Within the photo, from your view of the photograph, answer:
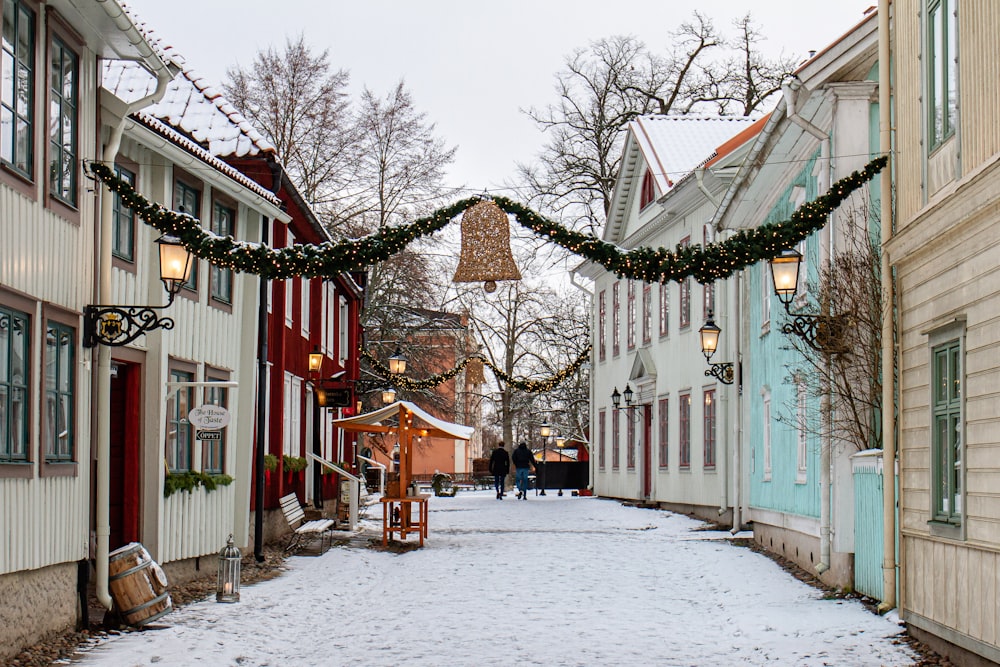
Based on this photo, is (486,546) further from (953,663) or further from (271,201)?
(953,663)

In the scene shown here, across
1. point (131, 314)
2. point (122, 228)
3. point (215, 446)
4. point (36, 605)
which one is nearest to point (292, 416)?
point (215, 446)

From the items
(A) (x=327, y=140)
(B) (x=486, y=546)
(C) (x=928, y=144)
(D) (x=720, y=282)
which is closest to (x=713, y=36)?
(A) (x=327, y=140)

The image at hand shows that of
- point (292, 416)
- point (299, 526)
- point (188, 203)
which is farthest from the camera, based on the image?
point (292, 416)

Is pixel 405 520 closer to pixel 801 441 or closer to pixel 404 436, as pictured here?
pixel 404 436

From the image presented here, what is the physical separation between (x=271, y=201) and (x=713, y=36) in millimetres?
26299

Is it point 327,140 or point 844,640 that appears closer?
point 844,640

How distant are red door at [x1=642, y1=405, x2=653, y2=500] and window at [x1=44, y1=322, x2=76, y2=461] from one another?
21820 millimetres

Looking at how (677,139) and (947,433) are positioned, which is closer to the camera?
(947,433)

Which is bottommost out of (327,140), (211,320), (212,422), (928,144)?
(212,422)

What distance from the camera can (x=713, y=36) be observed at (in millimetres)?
40344

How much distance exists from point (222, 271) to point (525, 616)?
585 cm

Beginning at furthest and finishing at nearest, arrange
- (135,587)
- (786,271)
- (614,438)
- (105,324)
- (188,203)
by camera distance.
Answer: (614,438) → (188,203) → (786,271) → (135,587) → (105,324)

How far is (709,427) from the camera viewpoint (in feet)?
87.1

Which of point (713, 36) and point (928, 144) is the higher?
point (713, 36)
